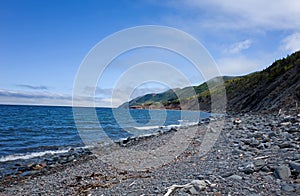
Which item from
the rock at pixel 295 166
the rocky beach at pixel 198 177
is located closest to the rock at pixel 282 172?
the rocky beach at pixel 198 177

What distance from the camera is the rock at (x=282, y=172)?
5.97 meters

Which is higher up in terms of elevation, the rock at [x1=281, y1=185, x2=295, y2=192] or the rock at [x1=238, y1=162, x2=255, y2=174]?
the rock at [x1=238, y1=162, x2=255, y2=174]

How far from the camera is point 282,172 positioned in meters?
6.07

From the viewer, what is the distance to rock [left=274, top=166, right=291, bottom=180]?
597 cm

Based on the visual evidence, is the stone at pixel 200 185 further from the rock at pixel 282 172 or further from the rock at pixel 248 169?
the rock at pixel 282 172

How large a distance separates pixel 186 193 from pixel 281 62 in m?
54.8

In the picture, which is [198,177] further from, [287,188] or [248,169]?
[287,188]

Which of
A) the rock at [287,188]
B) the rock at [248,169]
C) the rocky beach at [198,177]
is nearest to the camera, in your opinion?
the rock at [287,188]

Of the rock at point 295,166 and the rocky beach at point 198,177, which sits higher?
the rock at point 295,166

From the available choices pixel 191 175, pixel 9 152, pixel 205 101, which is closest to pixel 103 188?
pixel 191 175

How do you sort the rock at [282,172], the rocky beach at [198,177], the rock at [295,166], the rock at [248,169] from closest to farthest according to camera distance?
the rocky beach at [198,177] < the rock at [282,172] < the rock at [295,166] < the rock at [248,169]

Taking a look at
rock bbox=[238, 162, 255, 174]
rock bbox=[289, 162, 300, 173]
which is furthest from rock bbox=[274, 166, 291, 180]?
rock bbox=[238, 162, 255, 174]

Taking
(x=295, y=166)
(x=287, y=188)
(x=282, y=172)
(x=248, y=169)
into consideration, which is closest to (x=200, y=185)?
(x=248, y=169)

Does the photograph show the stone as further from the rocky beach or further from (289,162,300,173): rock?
(289,162,300,173): rock
